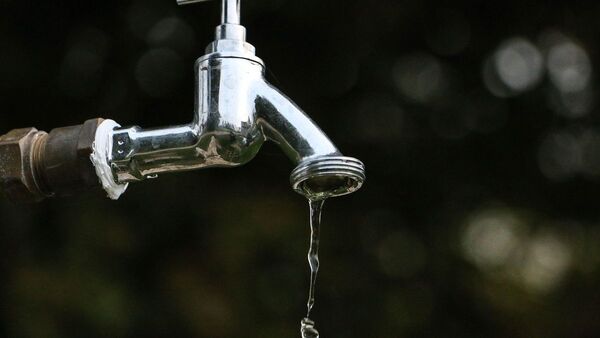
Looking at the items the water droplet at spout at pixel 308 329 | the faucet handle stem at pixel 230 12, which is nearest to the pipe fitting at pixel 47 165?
the faucet handle stem at pixel 230 12

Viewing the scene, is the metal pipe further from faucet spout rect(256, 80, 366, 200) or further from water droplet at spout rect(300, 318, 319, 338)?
water droplet at spout rect(300, 318, 319, 338)

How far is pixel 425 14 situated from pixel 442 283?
0.56m

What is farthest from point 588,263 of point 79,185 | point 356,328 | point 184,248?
point 79,185

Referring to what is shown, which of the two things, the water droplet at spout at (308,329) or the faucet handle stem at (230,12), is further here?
the water droplet at spout at (308,329)

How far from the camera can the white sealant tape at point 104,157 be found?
100 centimetres

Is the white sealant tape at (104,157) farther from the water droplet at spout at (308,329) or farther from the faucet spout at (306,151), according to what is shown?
the water droplet at spout at (308,329)

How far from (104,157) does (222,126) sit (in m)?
0.11

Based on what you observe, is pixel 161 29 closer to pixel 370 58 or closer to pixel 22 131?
A: pixel 370 58

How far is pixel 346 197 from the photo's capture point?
7.45 ft

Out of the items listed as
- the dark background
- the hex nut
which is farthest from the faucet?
the dark background

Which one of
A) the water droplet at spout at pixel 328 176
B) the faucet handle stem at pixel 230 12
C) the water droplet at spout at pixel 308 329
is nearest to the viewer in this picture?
the water droplet at spout at pixel 328 176

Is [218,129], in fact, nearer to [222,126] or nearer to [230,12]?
[222,126]

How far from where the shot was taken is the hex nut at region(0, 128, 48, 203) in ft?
3.30

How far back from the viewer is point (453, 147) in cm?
231
